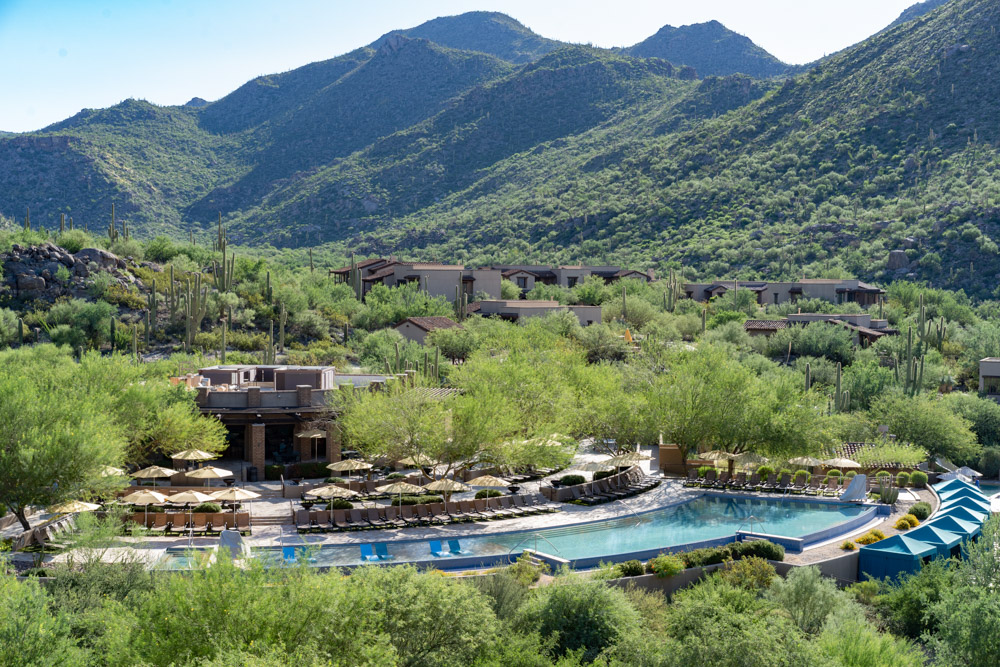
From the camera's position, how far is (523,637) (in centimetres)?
1897

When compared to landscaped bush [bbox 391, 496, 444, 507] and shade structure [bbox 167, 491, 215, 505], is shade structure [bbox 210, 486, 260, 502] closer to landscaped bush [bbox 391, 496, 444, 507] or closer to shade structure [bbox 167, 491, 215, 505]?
shade structure [bbox 167, 491, 215, 505]

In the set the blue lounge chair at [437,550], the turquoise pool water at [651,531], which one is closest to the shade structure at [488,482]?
the turquoise pool water at [651,531]

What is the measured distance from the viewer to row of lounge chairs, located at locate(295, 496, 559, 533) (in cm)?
2736

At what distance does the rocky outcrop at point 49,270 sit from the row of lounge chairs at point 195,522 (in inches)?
1432

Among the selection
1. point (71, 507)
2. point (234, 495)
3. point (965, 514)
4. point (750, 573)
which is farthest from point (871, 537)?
point (71, 507)

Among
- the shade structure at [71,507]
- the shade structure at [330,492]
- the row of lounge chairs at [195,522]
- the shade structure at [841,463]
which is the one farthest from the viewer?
the shade structure at [841,463]

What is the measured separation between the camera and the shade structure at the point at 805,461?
3803 centimetres

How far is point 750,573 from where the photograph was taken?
2461 cm

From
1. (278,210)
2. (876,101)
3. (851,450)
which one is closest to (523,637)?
(851,450)

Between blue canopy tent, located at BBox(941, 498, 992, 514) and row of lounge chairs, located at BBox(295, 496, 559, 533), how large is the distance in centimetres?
1389

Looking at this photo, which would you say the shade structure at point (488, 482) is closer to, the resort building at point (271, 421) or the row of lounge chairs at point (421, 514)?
the row of lounge chairs at point (421, 514)

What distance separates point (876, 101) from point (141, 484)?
301 feet

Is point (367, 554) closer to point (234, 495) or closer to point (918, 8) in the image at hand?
point (234, 495)

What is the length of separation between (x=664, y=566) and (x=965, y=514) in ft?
43.6
